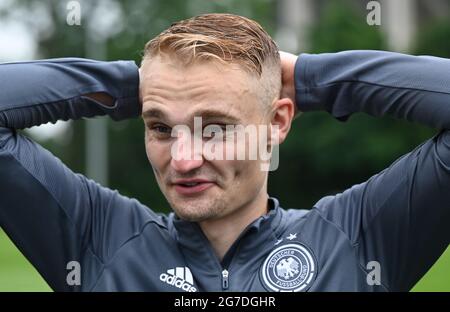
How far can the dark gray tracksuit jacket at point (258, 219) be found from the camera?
271cm

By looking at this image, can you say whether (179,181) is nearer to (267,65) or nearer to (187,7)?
(267,65)

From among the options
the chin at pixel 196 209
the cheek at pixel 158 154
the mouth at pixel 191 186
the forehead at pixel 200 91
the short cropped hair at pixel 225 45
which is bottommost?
the chin at pixel 196 209

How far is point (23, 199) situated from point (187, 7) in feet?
106

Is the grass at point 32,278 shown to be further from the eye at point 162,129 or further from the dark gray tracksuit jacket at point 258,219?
the eye at point 162,129

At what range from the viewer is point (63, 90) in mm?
2869

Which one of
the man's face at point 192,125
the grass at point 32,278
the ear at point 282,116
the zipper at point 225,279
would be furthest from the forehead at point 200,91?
the grass at point 32,278

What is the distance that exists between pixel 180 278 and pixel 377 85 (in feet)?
3.00

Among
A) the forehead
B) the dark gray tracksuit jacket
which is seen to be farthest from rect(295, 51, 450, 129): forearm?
the forehead

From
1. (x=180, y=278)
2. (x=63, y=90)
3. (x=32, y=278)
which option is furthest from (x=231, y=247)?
(x=32, y=278)

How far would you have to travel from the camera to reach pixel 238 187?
275 cm

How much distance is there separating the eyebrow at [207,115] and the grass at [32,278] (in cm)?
552

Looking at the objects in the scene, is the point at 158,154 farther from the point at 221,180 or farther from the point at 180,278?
the point at 180,278

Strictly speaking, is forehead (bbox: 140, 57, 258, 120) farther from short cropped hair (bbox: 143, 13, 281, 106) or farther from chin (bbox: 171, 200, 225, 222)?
chin (bbox: 171, 200, 225, 222)
